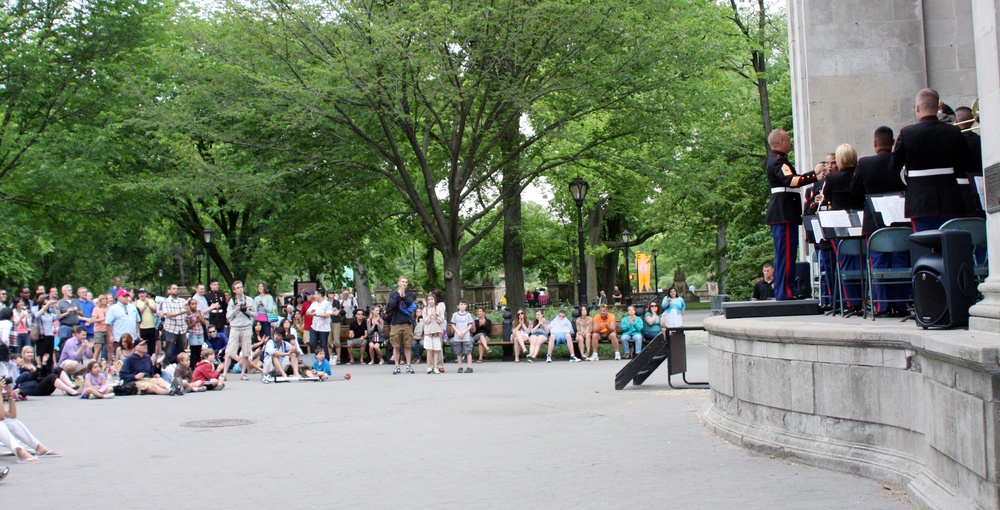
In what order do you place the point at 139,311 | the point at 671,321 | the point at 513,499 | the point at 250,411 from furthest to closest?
the point at 671,321 → the point at 139,311 → the point at 250,411 → the point at 513,499

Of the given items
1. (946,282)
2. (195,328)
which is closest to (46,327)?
(195,328)

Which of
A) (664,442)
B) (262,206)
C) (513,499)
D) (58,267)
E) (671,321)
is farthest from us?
(58,267)

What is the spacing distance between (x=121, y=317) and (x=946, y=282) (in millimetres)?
16574

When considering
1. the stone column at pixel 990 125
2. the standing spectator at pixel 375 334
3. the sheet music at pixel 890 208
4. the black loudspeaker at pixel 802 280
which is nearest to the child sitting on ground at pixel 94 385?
the standing spectator at pixel 375 334

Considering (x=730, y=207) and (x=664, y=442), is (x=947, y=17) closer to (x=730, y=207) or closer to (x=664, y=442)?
(x=664, y=442)

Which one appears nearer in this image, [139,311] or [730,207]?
[139,311]

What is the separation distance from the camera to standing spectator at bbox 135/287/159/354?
20.4 metres

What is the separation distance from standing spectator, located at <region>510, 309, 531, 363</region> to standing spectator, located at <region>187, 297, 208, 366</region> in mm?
6801

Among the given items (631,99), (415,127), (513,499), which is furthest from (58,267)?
(513,499)

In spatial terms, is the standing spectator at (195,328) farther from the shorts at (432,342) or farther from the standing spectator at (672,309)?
→ the standing spectator at (672,309)

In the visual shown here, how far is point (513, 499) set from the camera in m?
7.49

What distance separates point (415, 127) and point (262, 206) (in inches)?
219

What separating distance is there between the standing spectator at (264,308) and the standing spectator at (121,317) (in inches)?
109

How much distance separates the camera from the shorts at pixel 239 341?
Answer: 20.4 m
